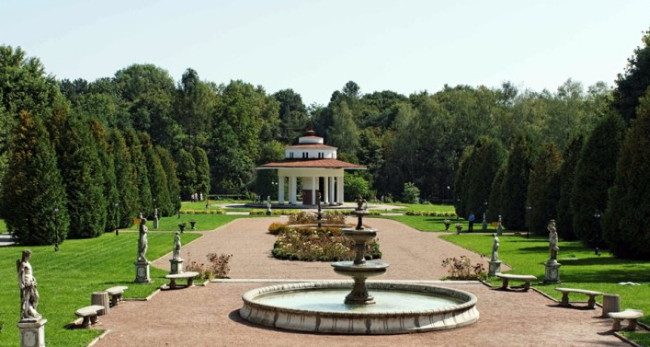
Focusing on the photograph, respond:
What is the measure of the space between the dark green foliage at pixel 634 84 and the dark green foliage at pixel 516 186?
818 cm

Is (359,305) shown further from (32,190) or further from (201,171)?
(201,171)

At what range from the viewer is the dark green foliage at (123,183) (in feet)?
173

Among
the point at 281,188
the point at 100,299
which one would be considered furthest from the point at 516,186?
the point at 100,299

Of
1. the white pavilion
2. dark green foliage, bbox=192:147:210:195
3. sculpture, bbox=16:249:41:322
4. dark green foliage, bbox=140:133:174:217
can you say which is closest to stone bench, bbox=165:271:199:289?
sculpture, bbox=16:249:41:322

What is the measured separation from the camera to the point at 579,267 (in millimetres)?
30875

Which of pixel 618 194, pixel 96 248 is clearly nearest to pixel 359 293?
pixel 618 194

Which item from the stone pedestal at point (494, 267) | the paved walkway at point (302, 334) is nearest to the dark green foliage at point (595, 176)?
the paved walkway at point (302, 334)

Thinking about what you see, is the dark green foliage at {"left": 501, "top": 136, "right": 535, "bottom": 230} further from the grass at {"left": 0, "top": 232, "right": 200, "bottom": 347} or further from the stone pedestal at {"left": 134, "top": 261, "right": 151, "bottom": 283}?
the stone pedestal at {"left": 134, "top": 261, "right": 151, "bottom": 283}

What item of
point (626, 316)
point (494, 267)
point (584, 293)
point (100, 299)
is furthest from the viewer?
point (494, 267)

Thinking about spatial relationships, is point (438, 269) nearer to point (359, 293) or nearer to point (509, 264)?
point (509, 264)

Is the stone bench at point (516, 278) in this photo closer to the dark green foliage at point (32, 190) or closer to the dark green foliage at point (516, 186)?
the dark green foliage at point (32, 190)

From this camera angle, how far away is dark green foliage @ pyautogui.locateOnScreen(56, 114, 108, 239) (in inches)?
1736

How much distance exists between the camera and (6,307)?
21.0 meters

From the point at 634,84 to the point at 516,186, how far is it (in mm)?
12013
